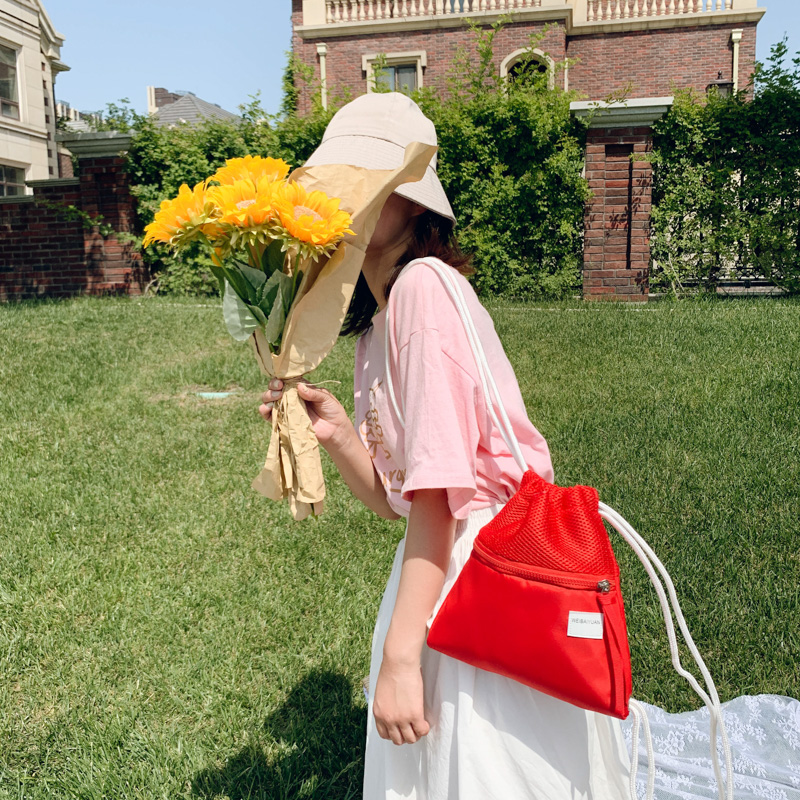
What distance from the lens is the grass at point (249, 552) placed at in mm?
2623

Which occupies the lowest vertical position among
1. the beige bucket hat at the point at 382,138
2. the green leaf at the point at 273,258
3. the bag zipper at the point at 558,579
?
the bag zipper at the point at 558,579

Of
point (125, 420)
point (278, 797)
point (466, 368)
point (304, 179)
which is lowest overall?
point (278, 797)

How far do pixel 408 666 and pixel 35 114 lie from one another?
102ft

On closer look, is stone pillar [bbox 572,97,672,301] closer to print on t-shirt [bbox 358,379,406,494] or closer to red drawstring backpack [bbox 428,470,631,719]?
print on t-shirt [bbox 358,379,406,494]

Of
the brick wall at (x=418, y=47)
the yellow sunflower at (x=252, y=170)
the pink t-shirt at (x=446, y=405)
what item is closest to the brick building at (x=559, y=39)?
the brick wall at (x=418, y=47)

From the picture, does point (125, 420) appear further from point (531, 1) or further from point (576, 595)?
point (531, 1)

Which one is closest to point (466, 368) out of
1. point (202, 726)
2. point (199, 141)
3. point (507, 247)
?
point (202, 726)

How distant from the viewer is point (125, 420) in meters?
5.70

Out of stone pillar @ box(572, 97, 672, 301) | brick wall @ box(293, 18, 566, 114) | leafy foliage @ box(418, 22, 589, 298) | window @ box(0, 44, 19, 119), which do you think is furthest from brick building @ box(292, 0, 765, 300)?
stone pillar @ box(572, 97, 672, 301)

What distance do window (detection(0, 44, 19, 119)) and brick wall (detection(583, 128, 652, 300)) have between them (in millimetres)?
24049

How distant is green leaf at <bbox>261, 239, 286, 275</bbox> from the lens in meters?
1.37

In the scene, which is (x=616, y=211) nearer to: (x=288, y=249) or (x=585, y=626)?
(x=288, y=249)

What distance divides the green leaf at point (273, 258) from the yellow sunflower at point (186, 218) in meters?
0.10

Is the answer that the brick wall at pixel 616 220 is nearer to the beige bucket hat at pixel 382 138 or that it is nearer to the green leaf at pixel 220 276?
the beige bucket hat at pixel 382 138
